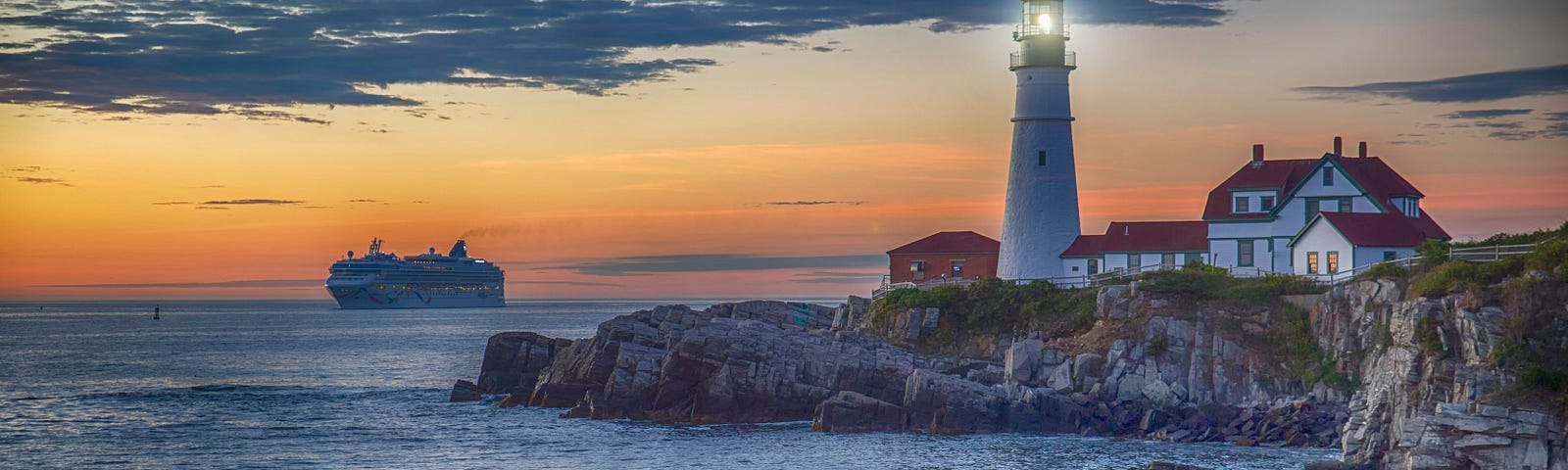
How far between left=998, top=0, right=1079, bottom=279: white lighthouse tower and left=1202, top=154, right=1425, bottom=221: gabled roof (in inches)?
214

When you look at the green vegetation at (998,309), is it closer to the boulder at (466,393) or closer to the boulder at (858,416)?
the boulder at (858,416)

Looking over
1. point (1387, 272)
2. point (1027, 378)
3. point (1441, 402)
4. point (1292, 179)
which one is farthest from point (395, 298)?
point (1441, 402)

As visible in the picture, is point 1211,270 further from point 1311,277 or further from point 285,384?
point 285,384

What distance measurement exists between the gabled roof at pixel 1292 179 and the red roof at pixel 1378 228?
107 inches

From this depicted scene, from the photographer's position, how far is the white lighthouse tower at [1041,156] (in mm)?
54219

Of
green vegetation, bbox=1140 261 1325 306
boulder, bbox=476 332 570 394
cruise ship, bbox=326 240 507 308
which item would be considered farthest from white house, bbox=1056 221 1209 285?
cruise ship, bbox=326 240 507 308

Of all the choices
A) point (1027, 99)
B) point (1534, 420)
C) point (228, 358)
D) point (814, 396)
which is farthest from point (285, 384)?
point (1534, 420)

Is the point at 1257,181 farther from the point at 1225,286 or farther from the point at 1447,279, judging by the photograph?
the point at 1447,279

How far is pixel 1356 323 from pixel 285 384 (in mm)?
41555

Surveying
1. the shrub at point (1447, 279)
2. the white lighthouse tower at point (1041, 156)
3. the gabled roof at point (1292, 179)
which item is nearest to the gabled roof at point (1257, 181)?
the gabled roof at point (1292, 179)

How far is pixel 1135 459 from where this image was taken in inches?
1328

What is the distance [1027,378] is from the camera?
43094mm

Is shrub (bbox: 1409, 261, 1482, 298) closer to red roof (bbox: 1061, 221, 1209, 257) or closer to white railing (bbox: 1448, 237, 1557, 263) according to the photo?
Answer: white railing (bbox: 1448, 237, 1557, 263)

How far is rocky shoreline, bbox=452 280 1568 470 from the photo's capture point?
3741 cm
